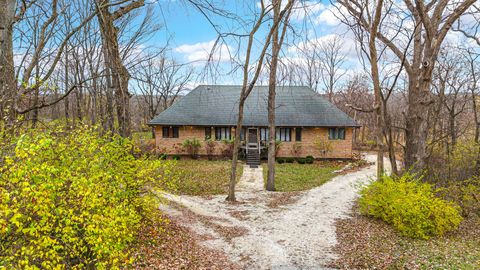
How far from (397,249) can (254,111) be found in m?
18.5

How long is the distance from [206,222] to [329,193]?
715cm

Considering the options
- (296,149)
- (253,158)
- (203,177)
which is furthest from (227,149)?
(203,177)

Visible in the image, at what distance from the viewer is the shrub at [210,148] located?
23438 mm

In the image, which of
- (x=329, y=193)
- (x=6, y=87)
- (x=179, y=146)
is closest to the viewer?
(x=6, y=87)

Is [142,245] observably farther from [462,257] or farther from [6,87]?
[462,257]

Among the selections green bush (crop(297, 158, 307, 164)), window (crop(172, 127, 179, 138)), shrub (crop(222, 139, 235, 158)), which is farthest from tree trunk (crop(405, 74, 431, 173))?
window (crop(172, 127, 179, 138))

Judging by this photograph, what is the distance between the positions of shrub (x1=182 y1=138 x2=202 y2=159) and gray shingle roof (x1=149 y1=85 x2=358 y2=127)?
140 cm

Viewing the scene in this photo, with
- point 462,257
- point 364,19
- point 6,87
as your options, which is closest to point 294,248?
point 462,257

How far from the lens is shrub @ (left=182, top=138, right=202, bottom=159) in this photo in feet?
76.2

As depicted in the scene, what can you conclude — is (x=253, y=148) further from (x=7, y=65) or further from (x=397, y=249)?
(x=7, y=65)

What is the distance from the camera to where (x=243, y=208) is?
10.9 m

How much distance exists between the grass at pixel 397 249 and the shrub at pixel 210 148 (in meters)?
15.4

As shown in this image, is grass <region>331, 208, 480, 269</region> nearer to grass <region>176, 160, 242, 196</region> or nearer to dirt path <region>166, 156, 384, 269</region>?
dirt path <region>166, 156, 384, 269</region>

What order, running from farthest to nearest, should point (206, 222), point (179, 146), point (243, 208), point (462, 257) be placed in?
point (179, 146) → point (243, 208) → point (206, 222) → point (462, 257)
